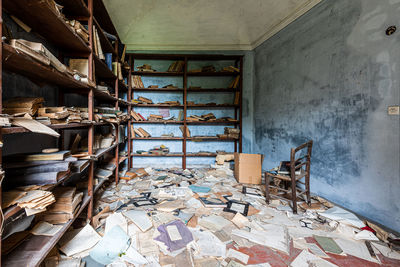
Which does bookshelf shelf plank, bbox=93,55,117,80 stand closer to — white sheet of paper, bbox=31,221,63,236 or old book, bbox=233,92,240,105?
white sheet of paper, bbox=31,221,63,236

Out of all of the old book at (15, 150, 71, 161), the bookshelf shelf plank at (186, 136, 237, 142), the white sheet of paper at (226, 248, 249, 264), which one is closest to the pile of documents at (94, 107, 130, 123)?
the old book at (15, 150, 71, 161)

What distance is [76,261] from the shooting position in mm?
1272

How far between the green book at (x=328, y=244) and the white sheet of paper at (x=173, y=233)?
1.41 meters

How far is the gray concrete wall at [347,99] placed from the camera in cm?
171

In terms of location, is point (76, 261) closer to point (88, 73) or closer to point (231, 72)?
point (88, 73)

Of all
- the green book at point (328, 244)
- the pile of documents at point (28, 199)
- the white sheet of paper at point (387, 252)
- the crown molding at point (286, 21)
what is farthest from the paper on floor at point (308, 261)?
the crown molding at point (286, 21)

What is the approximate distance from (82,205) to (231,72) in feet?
12.3

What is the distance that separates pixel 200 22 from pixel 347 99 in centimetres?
321

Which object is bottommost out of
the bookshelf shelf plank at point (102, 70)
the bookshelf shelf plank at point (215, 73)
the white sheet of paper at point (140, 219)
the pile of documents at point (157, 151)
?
the white sheet of paper at point (140, 219)

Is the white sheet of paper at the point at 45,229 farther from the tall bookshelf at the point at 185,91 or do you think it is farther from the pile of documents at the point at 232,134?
the pile of documents at the point at 232,134

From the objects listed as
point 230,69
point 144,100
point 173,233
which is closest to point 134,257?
point 173,233

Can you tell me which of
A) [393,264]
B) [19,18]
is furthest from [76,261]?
[393,264]

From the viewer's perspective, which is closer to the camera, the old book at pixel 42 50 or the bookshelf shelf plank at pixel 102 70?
the old book at pixel 42 50

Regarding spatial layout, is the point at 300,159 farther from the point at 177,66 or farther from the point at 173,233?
the point at 177,66
